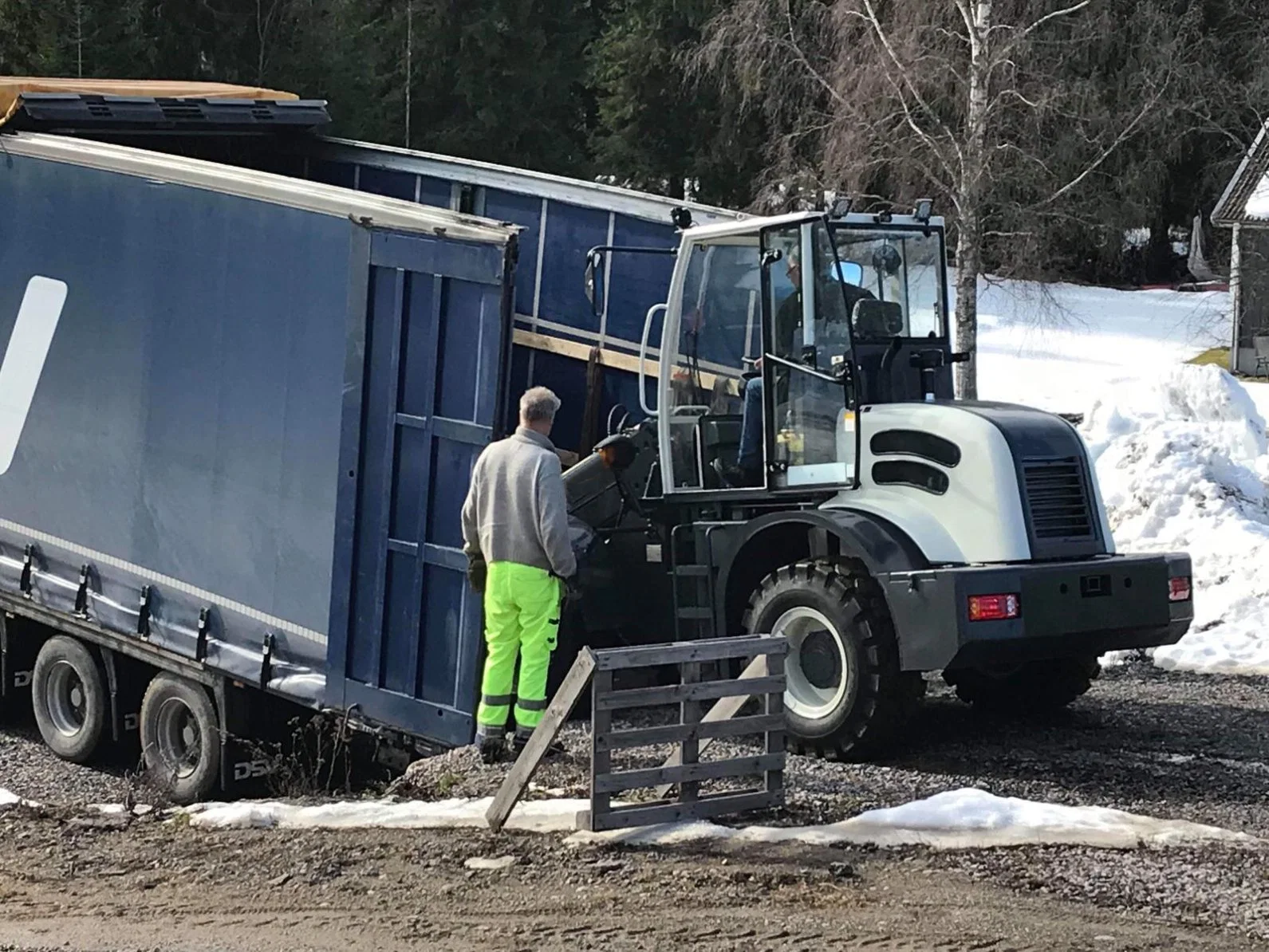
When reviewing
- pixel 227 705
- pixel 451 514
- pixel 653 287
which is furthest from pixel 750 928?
pixel 653 287

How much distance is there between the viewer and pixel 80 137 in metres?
11.7

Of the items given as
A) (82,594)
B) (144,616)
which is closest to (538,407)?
(144,616)

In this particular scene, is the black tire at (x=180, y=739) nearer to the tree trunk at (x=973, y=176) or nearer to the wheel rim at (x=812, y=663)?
the wheel rim at (x=812, y=663)

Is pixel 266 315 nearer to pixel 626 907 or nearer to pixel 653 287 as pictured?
pixel 653 287

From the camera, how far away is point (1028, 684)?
9938 millimetres

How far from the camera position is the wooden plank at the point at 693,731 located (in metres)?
7.36

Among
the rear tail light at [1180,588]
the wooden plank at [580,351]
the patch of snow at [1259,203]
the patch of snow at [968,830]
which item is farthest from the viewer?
the patch of snow at [1259,203]

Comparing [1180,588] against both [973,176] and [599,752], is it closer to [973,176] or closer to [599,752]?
[599,752]

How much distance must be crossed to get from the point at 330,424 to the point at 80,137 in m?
3.99

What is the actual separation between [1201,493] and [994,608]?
7.15 m

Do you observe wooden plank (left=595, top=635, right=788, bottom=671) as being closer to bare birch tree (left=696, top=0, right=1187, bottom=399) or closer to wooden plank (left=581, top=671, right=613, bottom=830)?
wooden plank (left=581, top=671, right=613, bottom=830)

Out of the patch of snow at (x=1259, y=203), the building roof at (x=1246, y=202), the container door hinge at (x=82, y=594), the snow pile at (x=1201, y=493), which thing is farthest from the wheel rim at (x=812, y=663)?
the patch of snow at (x=1259, y=203)

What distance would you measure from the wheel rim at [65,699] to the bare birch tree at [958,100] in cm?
965

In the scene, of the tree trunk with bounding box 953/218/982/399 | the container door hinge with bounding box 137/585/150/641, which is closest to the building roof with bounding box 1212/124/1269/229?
the tree trunk with bounding box 953/218/982/399
